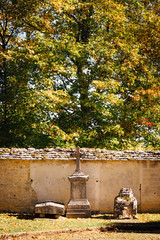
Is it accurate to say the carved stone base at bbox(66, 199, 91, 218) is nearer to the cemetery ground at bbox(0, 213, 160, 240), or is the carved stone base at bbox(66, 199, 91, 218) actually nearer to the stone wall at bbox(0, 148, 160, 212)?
the cemetery ground at bbox(0, 213, 160, 240)

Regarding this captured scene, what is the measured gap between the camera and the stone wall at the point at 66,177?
1420 centimetres

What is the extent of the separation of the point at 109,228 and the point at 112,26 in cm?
1440

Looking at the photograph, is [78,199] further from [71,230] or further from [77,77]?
[77,77]

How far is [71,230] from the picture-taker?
9930 millimetres

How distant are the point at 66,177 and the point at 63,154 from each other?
42.9 inches

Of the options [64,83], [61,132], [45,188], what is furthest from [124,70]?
[45,188]

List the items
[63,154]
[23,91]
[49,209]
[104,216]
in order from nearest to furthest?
1. [49,209]
2. [104,216]
3. [63,154]
4. [23,91]

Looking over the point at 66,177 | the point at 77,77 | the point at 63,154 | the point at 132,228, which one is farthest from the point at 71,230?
the point at 77,77

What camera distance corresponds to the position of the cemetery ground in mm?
9328

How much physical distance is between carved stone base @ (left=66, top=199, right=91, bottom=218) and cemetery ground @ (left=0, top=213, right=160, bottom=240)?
37.2 inches

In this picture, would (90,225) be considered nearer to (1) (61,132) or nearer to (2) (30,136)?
(1) (61,132)

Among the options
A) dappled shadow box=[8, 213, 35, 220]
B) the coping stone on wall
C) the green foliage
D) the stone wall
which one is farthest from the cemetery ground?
the green foliage

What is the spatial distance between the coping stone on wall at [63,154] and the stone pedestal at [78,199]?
3.98 ft

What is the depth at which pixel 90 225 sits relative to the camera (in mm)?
10672
